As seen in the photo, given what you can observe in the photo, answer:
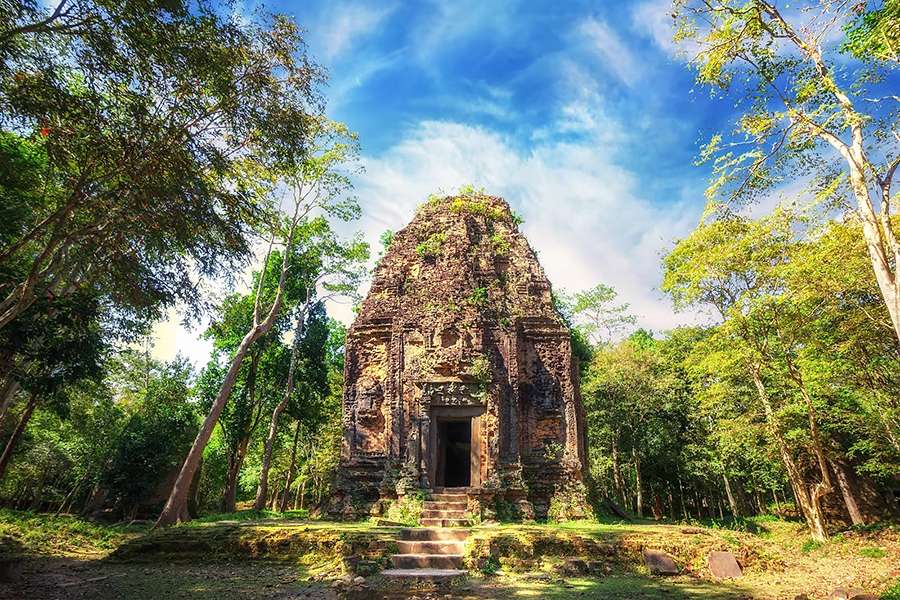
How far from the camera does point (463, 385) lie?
1512cm

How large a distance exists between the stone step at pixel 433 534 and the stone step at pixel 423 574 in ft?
5.62

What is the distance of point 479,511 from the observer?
13117 millimetres

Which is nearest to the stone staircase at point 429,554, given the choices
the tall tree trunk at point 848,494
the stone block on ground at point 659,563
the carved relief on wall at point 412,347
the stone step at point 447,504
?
the stone step at point 447,504

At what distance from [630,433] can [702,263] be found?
468 inches

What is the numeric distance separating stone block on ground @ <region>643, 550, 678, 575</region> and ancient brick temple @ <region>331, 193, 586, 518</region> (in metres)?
4.62

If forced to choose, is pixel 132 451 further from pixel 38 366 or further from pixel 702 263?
pixel 702 263

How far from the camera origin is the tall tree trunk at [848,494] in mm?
18812

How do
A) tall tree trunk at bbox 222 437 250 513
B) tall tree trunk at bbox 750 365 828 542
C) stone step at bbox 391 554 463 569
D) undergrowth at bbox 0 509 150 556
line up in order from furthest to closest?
tall tree trunk at bbox 222 437 250 513, tall tree trunk at bbox 750 365 828 542, undergrowth at bbox 0 509 150 556, stone step at bbox 391 554 463 569

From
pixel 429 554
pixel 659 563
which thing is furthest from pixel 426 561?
pixel 659 563

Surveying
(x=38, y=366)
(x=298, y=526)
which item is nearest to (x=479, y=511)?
(x=298, y=526)

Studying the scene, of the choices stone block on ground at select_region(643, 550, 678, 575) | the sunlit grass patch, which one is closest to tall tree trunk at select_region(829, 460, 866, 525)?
the sunlit grass patch

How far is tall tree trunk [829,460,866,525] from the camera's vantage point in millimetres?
18812

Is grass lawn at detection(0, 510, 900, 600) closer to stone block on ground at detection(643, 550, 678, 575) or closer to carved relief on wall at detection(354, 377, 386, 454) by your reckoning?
stone block on ground at detection(643, 550, 678, 575)

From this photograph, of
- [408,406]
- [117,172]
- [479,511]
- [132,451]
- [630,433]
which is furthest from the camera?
[630,433]
